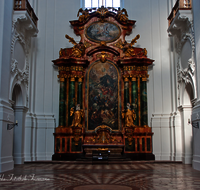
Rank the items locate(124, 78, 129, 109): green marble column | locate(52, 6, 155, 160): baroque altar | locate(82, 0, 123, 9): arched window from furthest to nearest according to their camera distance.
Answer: locate(82, 0, 123, 9): arched window, locate(124, 78, 129, 109): green marble column, locate(52, 6, 155, 160): baroque altar

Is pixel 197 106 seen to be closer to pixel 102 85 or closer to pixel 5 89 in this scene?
pixel 102 85

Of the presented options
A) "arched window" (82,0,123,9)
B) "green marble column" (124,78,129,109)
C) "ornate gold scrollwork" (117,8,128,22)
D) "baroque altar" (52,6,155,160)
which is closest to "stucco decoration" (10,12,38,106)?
"baroque altar" (52,6,155,160)

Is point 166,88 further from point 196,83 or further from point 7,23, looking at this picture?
point 7,23

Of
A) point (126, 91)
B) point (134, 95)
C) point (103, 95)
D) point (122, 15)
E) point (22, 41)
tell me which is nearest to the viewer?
point (22, 41)

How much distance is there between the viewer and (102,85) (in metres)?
16.6

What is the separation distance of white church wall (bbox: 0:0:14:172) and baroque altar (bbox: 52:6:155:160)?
4247 millimetres

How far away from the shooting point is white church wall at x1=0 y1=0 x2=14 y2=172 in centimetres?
1102

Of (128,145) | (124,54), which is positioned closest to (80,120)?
(128,145)

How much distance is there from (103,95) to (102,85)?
0.58 meters

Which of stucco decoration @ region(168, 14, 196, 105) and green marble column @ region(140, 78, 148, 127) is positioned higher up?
stucco decoration @ region(168, 14, 196, 105)

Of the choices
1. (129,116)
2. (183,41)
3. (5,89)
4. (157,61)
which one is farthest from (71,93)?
(183,41)

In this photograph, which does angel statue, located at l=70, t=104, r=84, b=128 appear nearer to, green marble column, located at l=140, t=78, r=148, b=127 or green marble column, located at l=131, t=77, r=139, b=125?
green marble column, located at l=131, t=77, r=139, b=125

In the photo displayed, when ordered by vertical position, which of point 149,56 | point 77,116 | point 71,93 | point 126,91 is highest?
point 149,56

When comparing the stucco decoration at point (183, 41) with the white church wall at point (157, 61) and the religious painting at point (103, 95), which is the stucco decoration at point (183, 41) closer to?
the white church wall at point (157, 61)
